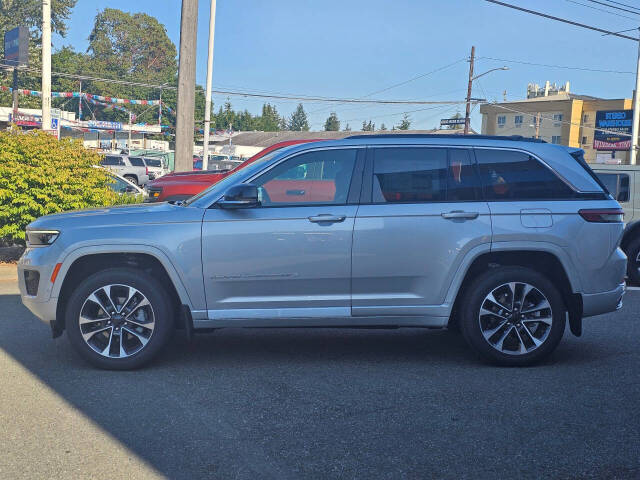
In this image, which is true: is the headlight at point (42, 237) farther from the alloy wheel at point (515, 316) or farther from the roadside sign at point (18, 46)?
the roadside sign at point (18, 46)

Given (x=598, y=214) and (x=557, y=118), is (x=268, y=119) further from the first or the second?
(x=598, y=214)

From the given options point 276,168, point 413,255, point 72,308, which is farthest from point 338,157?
point 72,308

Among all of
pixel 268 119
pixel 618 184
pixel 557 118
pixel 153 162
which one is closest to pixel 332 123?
pixel 268 119

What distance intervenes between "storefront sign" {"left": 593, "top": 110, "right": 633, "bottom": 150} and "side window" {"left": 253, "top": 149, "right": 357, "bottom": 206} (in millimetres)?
64601

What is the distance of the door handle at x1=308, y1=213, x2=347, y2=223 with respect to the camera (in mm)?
5949

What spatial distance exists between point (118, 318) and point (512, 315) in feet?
10.2

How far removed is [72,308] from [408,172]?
286cm

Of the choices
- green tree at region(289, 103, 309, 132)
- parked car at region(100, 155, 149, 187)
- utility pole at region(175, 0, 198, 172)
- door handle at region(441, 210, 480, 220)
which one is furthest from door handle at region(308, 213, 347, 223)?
green tree at region(289, 103, 309, 132)

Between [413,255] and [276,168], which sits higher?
[276,168]

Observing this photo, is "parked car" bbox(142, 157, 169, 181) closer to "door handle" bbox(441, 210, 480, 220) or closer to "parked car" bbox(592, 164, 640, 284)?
"parked car" bbox(592, 164, 640, 284)

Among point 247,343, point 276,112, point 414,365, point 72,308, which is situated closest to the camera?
point 72,308

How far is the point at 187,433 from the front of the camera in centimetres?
464

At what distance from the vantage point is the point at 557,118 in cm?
8506

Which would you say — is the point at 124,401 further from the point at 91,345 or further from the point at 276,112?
the point at 276,112
